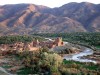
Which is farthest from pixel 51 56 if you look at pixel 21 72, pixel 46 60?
pixel 21 72

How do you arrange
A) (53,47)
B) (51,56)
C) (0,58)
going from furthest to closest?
1. (53,47)
2. (0,58)
3. (51,56)

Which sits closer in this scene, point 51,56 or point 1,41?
point 51,56

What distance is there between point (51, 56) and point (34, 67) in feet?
10.1

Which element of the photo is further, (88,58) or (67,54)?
(67,54)

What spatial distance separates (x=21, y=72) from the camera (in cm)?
4728

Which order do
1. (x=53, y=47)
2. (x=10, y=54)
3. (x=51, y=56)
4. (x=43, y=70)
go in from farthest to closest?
1. (x=53, y=47)
2. (x=10, y=54)
3. (x=51, y=56)
4. (x=43, y=70)

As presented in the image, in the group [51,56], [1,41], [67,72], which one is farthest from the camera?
[1,41]

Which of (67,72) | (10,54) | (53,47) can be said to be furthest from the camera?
(53,47)

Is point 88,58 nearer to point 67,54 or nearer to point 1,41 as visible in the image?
point 67,54

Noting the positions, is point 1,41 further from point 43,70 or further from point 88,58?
point 43,70

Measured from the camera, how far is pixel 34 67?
4819cm

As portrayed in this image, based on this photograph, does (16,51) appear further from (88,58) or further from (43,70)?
(43,70)

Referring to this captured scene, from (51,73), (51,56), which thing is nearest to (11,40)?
(51,56)

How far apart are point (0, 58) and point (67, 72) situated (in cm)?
2518
